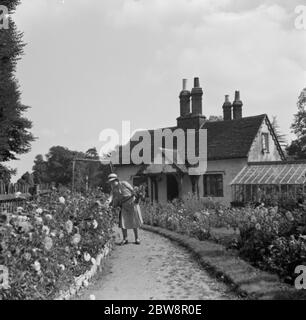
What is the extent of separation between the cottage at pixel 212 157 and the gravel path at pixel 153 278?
14.0 m

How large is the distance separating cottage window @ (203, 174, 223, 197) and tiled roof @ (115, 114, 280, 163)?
1102 millimetres

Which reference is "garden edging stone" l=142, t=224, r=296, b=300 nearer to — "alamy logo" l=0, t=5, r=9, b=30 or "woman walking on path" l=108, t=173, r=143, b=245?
"woman walking on path" l=108, t=173, r=143, b=245

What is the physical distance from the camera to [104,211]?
948cm

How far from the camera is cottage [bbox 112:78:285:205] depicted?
23931mm

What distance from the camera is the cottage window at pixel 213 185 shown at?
24.2m

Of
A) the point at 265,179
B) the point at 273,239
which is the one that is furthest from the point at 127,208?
Answer: the point at 265,179

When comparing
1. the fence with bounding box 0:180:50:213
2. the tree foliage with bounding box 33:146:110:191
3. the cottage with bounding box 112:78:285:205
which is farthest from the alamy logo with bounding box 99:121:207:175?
the tree foliage with bounding box 33:146:110:191

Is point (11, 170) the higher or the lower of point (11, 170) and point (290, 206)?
the higher

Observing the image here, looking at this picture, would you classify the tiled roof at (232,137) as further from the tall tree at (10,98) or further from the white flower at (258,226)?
the white flower at (258,226)

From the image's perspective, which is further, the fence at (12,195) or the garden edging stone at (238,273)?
the fence at (12,195)

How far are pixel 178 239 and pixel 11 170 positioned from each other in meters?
9.44

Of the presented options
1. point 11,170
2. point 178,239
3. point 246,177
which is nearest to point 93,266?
point 178,239

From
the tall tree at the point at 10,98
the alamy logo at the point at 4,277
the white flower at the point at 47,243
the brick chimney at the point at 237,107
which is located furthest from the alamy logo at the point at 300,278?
the brick chimney at the point at 237,107
